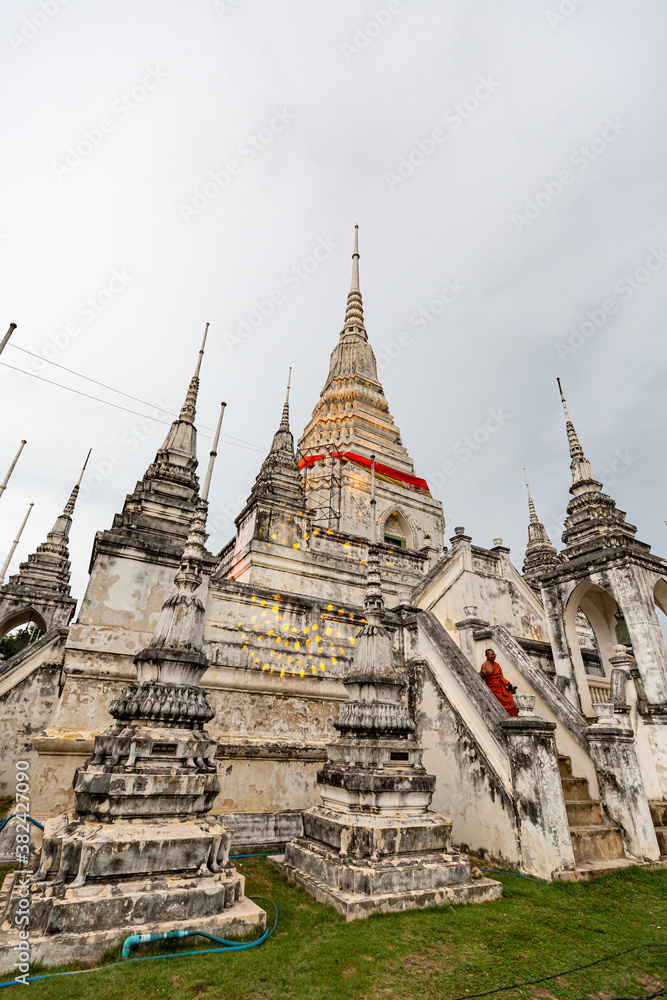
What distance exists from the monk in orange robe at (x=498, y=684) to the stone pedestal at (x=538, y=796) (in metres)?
1.61

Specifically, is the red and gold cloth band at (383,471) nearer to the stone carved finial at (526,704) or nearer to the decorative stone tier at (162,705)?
the stone carved finial at (526,704)

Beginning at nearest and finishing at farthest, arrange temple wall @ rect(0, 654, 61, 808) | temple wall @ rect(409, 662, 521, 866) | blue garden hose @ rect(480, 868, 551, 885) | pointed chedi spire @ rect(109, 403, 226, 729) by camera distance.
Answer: pointed chedi spire @ rect(109, 403, 226, 729) < blue garden hose @ rect(480, 868, 551, 885) < temple wall @ rect(409, 662, 521, 866) < temple wall @ rect(0, 654, 61, 808)

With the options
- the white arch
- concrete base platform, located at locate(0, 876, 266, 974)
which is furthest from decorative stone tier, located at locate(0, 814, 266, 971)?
the white arch

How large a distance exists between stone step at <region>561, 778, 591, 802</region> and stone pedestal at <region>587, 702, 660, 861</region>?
1.21 feet

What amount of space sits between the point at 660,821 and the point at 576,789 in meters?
1.68

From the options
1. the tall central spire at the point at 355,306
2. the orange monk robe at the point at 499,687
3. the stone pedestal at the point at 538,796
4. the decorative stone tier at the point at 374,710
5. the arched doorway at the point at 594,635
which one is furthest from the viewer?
the tall central spire at the point at 355,306

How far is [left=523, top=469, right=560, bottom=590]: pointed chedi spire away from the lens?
26594mm

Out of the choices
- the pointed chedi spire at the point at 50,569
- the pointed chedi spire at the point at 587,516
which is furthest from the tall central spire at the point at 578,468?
the pointed chedi spire at the point at 50,569

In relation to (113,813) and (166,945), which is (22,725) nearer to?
(113,813)

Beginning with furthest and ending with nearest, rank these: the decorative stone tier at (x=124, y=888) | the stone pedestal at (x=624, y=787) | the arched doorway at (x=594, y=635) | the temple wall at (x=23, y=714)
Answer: the arched doorway at (x=594, y=635) → the temple wall at (x=23, y=714) → the stone pedestal at (x=624, y=787) → the decorative stone tier at (x=124, y=888)

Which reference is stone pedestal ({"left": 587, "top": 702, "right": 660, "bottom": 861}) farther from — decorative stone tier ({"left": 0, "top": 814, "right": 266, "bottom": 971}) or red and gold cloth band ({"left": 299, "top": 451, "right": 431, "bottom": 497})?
red and gold cloth band ({"left": 299, "top": 451, "right": 431, "bottom": 497})

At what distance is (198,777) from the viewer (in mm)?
5059

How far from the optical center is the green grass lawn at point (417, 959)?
347 centimetres

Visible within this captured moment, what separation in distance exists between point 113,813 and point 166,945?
1.16 meters
